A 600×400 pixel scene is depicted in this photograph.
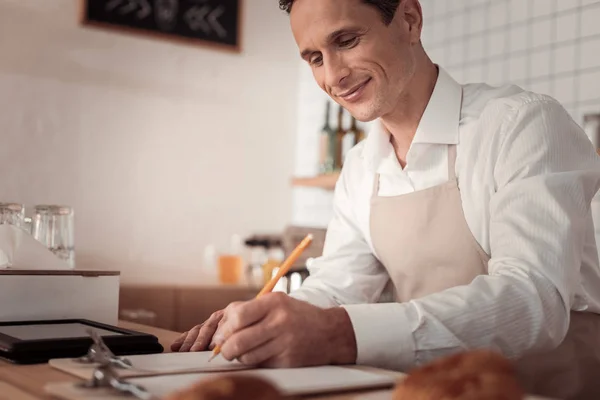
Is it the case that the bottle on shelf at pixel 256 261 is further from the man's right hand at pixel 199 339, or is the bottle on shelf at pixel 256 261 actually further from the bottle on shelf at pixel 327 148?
the man's right hand at pixel 199 339

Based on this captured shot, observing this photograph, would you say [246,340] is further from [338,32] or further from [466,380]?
[338,32]

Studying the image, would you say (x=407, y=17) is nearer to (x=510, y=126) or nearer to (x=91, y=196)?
(x=510, y=126)

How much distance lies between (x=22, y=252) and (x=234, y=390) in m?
0.89

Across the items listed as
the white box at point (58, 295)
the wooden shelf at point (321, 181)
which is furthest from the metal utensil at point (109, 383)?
the wooden shelf at point (321, 181)

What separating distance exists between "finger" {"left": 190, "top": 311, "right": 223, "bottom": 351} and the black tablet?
0.22 feet

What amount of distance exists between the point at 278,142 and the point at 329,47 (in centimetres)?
230

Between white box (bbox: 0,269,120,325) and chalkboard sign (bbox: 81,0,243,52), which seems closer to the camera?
white box (bbox: 0,269,120,325)

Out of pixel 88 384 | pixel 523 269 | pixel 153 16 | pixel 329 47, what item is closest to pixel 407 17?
pixel 329 47

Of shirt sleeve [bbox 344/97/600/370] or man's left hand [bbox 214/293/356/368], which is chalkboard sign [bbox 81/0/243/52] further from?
man's left hand [bbox 214/293/356/368]

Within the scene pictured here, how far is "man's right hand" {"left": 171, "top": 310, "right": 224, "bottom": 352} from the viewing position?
114 cm

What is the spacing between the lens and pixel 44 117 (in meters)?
3.12

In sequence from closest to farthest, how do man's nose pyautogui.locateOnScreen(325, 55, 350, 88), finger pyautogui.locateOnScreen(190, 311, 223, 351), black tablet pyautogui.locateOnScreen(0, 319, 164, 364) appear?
black tablet pyautogui.locateOnScreen(0, 319, 164, 364)
finger pyautogui.locateOnScreen(190, 311, 223, 351)
man's nose pyautogui.locateOnScreen(325, 55, 350, 88)

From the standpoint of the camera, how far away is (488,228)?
138cm

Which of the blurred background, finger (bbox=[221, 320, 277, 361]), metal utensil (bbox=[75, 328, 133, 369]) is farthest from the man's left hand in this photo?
the blurred background
